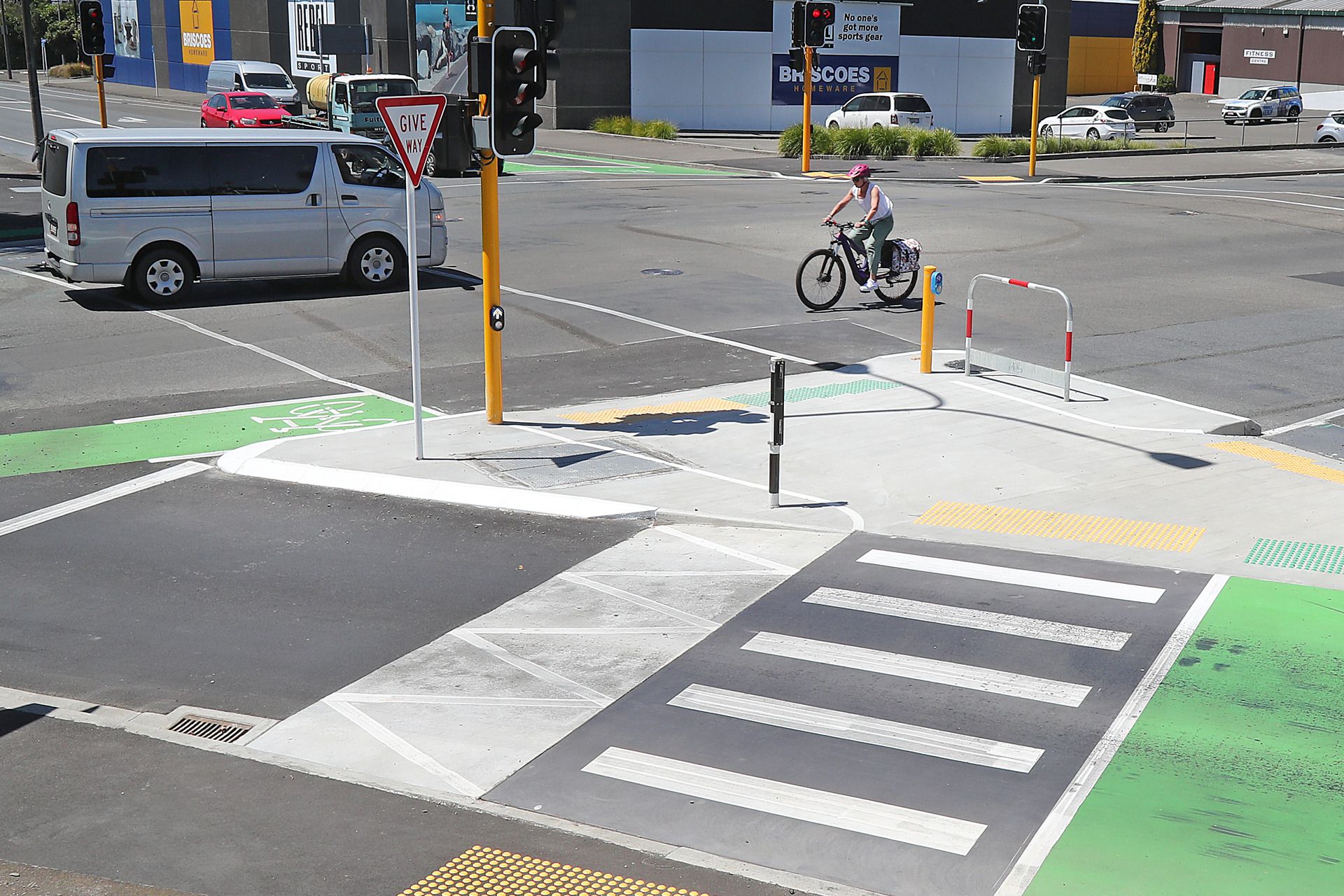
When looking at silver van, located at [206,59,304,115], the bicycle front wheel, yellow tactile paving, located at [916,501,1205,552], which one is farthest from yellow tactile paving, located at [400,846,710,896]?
silver van, located at [206,59,304,115]

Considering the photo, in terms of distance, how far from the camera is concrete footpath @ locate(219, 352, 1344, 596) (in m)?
10.2

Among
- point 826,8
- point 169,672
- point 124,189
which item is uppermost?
point 826,8

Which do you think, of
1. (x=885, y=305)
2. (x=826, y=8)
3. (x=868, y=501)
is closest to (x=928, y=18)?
(x=826, y=8)

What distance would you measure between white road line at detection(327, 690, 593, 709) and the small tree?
8248cm

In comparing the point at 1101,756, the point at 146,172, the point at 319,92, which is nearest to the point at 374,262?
the point at 146,172

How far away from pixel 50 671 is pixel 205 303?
1195 centimetres

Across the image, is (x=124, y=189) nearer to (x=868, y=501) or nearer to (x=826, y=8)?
(x=868, y=501)

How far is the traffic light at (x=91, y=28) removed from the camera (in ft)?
105

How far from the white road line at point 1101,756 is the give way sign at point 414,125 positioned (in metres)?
6.77

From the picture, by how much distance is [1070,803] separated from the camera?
6.23 metres

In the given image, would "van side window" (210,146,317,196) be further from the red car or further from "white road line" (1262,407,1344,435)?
the red car

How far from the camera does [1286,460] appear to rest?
1194 cm

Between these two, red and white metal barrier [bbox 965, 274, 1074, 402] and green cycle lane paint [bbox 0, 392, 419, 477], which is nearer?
green cycle lane paint [bbox 0, 392, 419, 477]

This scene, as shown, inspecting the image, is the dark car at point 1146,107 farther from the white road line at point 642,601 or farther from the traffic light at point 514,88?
the white road line at point 642,601
